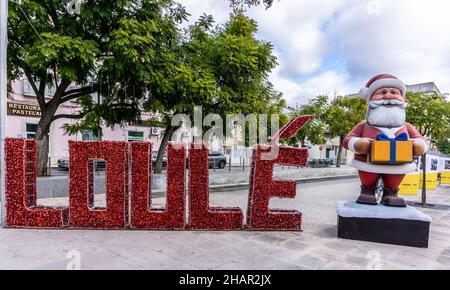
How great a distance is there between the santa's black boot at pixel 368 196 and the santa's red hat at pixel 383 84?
164 cm

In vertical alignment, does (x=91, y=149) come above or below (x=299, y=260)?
above

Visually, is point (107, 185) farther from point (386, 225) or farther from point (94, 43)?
point (94, 43)

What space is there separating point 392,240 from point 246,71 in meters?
7.23

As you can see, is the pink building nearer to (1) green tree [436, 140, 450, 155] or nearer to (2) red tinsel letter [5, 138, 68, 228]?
(2) red tinsel letter [5, 138, 68, 228]

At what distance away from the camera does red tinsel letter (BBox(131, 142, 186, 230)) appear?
5.53 meters

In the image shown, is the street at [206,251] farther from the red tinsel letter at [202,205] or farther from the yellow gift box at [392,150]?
the yellow gift box at [392,150]

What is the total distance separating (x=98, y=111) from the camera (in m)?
10.8

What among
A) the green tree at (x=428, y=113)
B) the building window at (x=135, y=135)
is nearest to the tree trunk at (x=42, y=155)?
the building window at (x=135, y=135)

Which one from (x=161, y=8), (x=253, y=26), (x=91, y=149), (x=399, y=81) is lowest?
(x=91, y=149)

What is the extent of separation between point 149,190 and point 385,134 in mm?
4340

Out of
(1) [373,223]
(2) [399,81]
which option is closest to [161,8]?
(2) [399,81]

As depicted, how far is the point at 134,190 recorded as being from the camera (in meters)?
5.52

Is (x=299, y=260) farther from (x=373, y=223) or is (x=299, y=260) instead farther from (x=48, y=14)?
(x=48, y=14)

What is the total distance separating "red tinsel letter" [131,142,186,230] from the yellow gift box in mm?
3371
